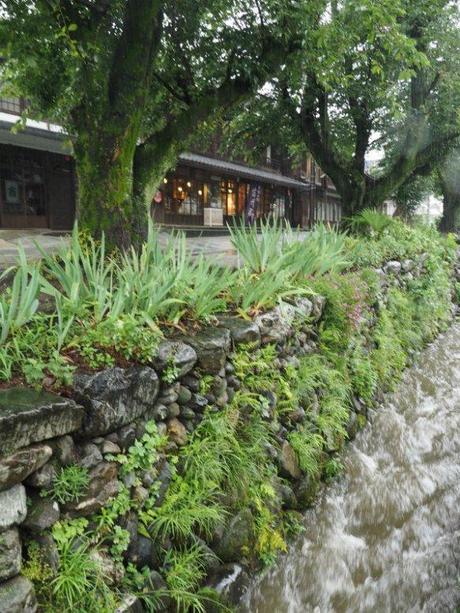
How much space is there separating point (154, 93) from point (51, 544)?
7431 millimetres

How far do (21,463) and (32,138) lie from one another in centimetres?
1291

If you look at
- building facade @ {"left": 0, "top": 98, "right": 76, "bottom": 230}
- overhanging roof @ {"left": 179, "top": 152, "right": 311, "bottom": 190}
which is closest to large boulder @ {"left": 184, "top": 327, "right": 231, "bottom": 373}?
building facade @ {"left": 0, "top": 98, "right": 76, "bottom": 230}

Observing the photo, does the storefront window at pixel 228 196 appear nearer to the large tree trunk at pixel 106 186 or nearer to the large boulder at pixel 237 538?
the large tree trunk at pixel 106 186

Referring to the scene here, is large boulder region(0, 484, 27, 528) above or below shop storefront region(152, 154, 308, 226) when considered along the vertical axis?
below

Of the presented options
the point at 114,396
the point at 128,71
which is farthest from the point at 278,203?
the point at 114,396

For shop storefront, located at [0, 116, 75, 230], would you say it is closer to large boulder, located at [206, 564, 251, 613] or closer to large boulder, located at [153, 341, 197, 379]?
large boulder, located at [153, 341, 197, 379]

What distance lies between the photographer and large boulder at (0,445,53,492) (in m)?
2.16

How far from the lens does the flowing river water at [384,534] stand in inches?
130

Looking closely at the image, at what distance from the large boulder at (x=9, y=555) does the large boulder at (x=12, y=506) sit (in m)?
0.05

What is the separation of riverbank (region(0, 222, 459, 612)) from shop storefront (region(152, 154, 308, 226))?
38.0ft

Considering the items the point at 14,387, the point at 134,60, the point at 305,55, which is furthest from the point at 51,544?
the point at 305,55

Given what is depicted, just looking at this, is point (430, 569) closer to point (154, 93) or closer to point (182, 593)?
point (182, 593)

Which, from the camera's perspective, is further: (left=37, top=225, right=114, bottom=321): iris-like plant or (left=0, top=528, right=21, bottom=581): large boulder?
(left=37, top=225, right=114, bottom=321): iris-like plant

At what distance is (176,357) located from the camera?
10.8 feet
